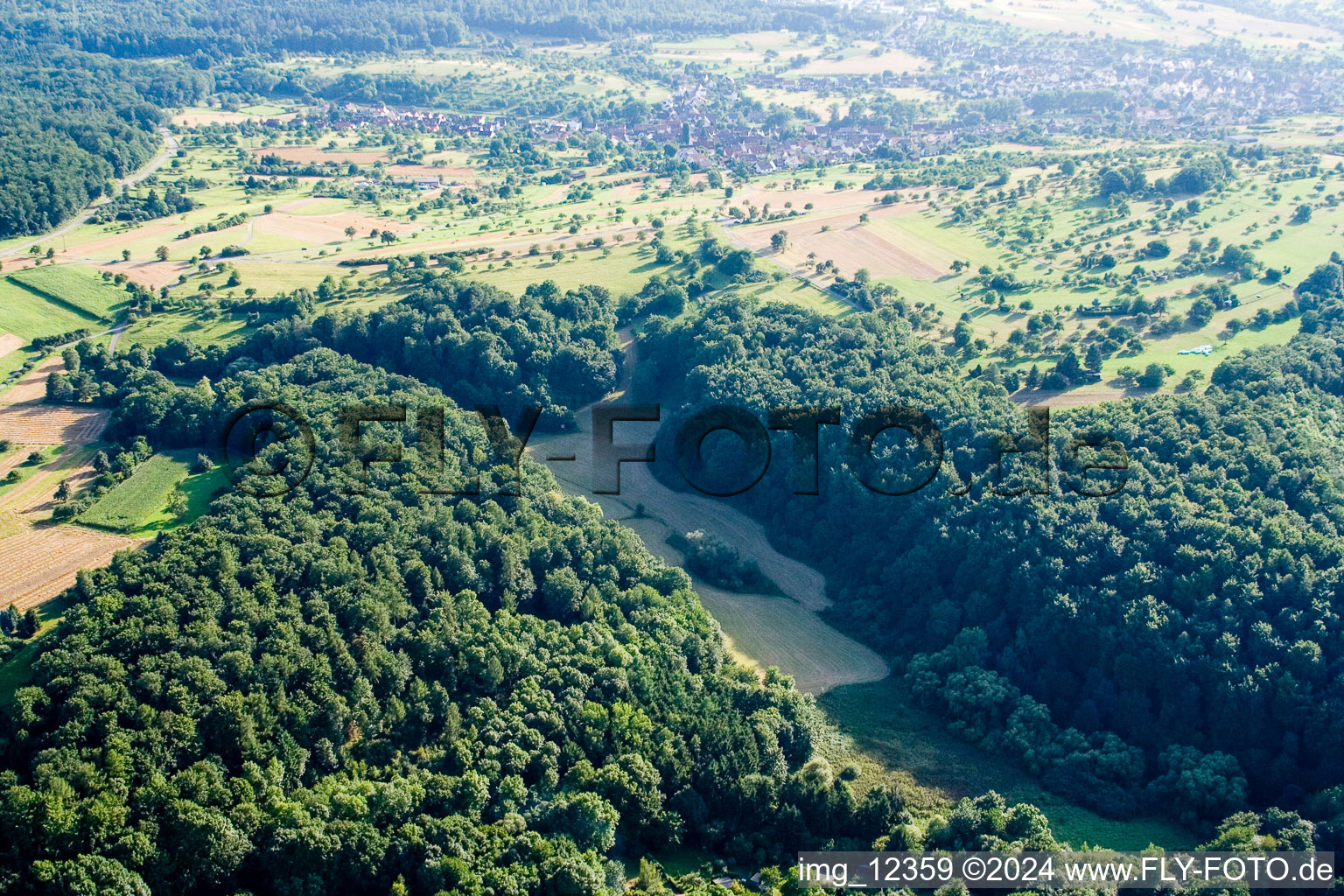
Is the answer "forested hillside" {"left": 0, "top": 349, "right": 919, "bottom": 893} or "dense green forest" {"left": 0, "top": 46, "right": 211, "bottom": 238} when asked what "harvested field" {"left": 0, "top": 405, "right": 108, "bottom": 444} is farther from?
"dense green forest" {"left": 0, "top": 46, "right": 211, "bottom": 238}

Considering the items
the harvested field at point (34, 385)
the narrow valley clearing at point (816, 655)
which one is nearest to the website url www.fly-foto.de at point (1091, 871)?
the narrow valley clearing at point (816, 655)

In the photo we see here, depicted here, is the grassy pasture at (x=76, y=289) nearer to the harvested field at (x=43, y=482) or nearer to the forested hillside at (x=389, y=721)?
the harvested field at (x=43, y=482)

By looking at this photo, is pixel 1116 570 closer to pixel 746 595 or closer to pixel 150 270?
pixel 746 595

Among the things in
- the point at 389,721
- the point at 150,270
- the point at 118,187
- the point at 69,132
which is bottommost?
the point at 389,721

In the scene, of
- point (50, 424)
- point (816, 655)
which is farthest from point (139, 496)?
point (816, 655)

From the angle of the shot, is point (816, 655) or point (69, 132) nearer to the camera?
point (816, 655)

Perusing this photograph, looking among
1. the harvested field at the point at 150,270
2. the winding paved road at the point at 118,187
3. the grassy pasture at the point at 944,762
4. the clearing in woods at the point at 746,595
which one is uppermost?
the winding paved road at the point at 118,187
